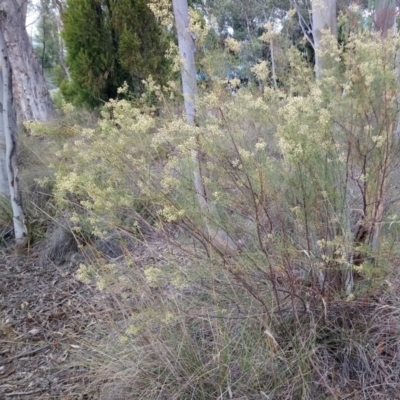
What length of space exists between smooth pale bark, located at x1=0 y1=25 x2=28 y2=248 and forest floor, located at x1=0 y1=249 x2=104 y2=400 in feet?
0.98

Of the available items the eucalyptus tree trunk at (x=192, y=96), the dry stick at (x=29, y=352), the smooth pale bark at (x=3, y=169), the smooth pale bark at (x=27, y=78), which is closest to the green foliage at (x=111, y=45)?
the smooth pale bark at (x=27, y=78)

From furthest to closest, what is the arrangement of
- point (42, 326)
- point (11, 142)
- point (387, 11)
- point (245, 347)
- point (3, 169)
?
point (3, 169)
point (11, 142)
point (387, 11)
point (42, 326)
point (245, 347)

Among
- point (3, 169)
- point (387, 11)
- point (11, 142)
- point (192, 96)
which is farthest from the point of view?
point (3, 169)

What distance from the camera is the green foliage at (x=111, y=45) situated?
7.66 meters

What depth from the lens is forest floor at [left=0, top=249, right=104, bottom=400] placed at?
96.2 inches

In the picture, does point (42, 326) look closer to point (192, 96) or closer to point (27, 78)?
point (192, 96)

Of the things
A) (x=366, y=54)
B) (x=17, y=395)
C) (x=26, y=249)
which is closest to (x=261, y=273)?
(x=366, y=54)

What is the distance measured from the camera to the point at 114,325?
2.43 meters

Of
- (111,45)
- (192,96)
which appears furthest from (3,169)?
(111,45)

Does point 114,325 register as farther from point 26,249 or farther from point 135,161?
point 26,249

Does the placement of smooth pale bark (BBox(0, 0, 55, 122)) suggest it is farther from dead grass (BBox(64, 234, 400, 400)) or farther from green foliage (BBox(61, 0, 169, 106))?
dead grass (BBox(64, 234, 400, 400))

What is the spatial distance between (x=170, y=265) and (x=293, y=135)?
1.03 meters

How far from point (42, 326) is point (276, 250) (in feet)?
6.03

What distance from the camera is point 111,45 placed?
821 centimetres
